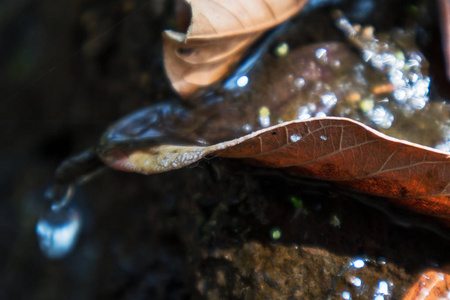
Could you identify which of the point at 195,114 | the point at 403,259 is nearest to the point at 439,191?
the point at 403,259

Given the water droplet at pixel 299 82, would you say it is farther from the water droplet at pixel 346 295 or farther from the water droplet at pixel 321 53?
the water droplet at pixel 346 295

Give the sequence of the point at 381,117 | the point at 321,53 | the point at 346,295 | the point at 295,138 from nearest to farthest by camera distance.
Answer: the point at 295,138, the point at 346,295, the point at 381,117, the point at 321,53

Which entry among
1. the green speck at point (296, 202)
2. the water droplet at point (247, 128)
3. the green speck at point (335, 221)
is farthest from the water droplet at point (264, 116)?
the green speck at point (335, 221)

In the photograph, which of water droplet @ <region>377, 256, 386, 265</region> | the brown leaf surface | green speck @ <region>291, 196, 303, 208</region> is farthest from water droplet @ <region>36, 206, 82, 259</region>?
water droplet @ <region>377, 256, 386, 265</region>

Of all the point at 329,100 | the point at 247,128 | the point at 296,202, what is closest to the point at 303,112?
the point at 329,100

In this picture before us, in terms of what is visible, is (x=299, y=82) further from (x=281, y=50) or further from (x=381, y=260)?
(x=381, y=260)
